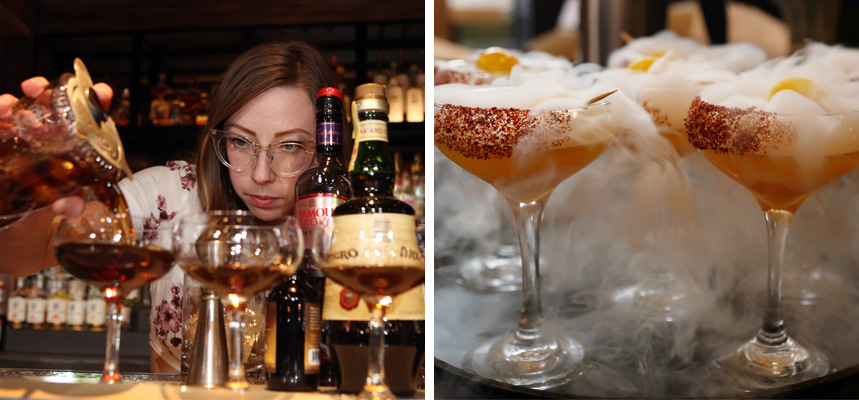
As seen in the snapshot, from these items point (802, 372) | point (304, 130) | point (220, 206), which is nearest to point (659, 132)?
point (802, 372)

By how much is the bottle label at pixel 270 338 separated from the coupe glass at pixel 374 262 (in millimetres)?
123

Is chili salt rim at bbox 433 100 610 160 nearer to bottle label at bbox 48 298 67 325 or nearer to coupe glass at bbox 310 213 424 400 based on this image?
coupe glass at bbox 310 213 424 400

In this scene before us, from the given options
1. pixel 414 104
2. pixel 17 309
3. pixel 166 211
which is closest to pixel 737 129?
pixel 166 211

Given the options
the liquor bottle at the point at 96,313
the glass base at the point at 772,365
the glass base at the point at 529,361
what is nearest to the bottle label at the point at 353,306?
the glass base at the point at 529,361

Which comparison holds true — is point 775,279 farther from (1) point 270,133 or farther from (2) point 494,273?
(1) point 270,133

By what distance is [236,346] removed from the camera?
2.25 feet

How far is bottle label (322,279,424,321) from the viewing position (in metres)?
0.72

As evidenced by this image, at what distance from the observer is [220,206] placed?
142 centimetres

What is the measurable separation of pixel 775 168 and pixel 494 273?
0.49 metres

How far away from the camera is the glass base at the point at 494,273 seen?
102cm

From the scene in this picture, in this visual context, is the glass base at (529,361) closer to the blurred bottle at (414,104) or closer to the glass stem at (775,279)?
the glass stem at (775,279)

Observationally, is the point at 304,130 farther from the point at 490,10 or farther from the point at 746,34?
the point at 746,34

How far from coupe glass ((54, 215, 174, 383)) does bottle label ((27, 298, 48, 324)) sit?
2.79m

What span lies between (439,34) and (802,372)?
891mm
